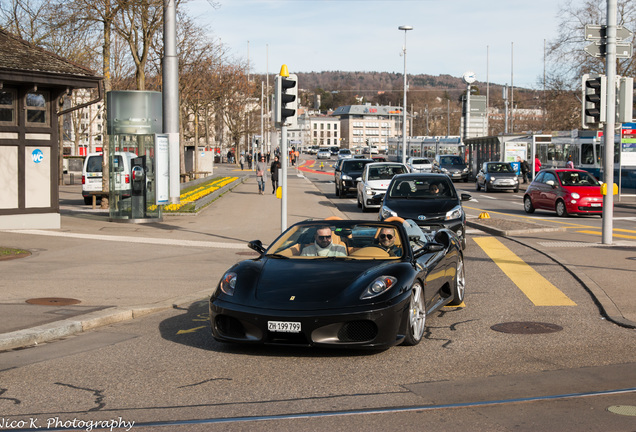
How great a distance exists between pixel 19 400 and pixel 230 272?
260cm

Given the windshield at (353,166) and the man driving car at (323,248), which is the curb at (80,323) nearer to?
the man driving car at (323,248)

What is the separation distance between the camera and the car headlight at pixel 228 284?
24.6 ft

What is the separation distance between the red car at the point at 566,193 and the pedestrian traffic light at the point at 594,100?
32.6 ft

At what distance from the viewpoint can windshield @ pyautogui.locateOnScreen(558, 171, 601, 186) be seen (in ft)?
87.7

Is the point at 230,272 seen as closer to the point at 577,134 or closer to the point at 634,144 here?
the point at 634,144

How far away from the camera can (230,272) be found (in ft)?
25.5

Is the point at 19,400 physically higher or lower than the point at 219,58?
lower

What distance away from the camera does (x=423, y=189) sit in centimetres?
Answer: 1848

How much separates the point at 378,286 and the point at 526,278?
19.0ft

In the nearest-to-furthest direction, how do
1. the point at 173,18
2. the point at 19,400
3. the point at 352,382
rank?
the point at 19,400 < the point at 352,382 < the point at 173,18

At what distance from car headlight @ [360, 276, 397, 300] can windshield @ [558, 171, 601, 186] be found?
21.0 m

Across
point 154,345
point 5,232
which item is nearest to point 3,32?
point 5,232

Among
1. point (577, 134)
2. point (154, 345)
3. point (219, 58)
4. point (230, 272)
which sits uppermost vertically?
point (219, 58)

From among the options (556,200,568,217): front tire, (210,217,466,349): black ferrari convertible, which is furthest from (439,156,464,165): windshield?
(210,217,466,349): black ferrari convertible
